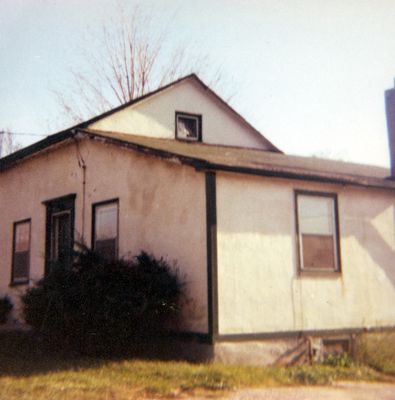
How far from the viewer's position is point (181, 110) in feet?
56.5

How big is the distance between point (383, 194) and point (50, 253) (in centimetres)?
831

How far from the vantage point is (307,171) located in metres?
11.5

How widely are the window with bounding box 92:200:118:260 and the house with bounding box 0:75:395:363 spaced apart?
1.3 inches

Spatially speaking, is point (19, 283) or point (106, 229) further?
point (19, 283)

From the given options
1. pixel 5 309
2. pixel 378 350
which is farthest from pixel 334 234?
pixel 5 309

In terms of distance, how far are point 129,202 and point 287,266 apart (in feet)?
11.8

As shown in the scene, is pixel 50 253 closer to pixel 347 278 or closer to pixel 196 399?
pixel 347 278

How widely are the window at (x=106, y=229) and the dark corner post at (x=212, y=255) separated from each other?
323cm

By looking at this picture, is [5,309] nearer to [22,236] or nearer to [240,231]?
[22,236]

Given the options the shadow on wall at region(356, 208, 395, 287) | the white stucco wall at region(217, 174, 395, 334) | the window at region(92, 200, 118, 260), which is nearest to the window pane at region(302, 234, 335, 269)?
the white stucco wall at region(217, 174, 395, 334)

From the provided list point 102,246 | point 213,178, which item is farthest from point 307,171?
point 102,246

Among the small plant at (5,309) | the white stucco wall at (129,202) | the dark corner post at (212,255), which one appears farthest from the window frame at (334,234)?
the small plant at (5,309)

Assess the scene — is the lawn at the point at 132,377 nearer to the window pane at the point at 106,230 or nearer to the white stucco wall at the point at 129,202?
the white stucco wall at the point at 129,202

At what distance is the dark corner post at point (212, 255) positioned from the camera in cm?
984
